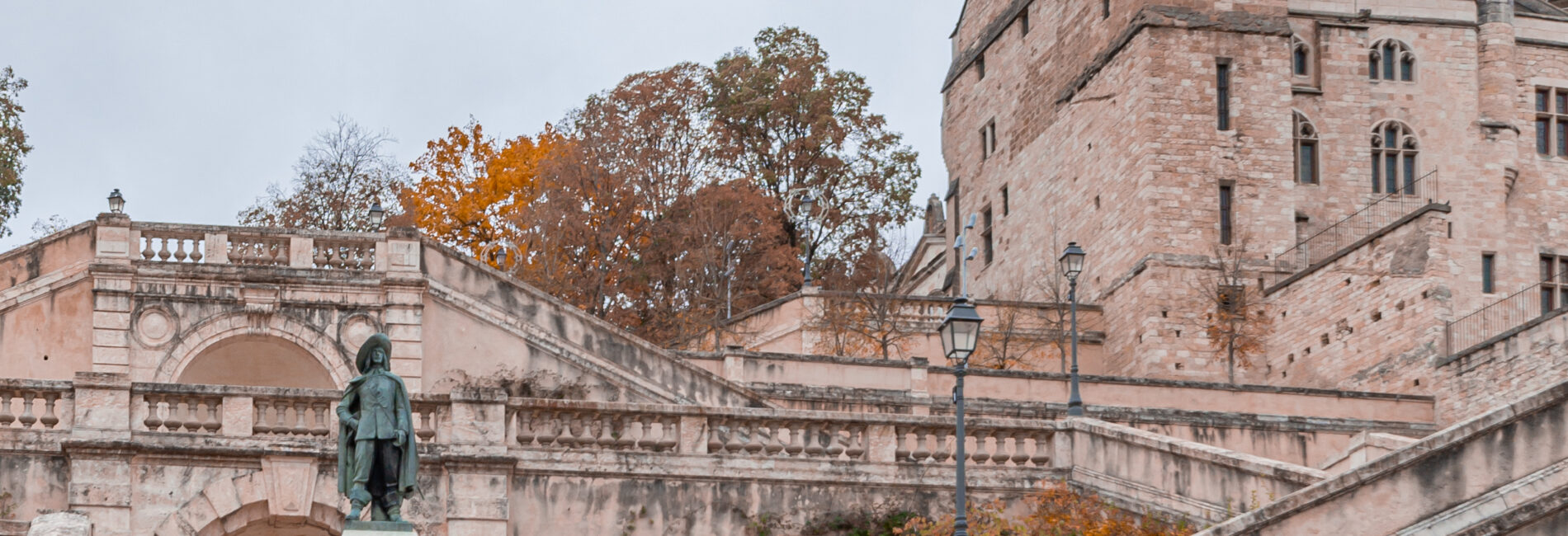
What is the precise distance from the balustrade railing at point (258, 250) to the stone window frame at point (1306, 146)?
80.8 feet

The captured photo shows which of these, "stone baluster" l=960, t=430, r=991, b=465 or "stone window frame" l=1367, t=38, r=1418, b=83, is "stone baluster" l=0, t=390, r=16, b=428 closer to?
"stone baluster" l=960, t=430, r=991, b=465

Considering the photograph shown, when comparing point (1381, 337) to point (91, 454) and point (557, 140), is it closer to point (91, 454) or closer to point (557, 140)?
point (557, 140)

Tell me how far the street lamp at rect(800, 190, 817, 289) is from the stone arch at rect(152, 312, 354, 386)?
44.0 feet

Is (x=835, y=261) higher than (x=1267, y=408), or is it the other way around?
(x=835, y=261)

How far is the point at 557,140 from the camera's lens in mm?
56000

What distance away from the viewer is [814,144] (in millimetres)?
56812

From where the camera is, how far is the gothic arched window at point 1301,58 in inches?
2136

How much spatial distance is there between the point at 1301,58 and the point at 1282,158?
316cm

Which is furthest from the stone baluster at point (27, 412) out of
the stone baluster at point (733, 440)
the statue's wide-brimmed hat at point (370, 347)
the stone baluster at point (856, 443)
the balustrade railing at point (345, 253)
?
the balustrade railing at point (345, 253)

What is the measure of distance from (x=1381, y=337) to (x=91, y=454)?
28.2 metres

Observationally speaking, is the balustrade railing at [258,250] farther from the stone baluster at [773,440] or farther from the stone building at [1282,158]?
the stone building at [1282,158]

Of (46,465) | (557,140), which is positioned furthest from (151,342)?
(557,140)

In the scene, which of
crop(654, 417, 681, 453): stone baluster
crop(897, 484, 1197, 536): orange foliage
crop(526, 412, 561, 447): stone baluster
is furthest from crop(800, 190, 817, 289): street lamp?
crop(526, 412, 561, 447): stone baluster

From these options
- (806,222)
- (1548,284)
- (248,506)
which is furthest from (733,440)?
(1548,284)
